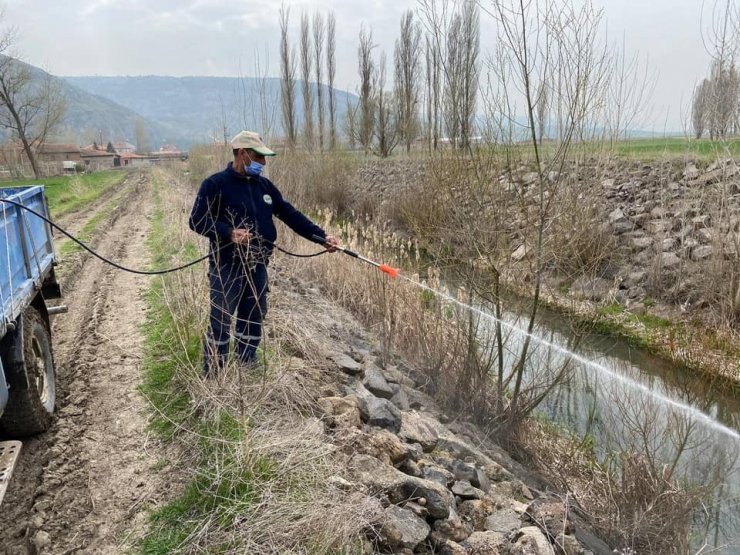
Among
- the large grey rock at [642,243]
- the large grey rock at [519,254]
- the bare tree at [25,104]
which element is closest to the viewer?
the large grey rock at [519,254]

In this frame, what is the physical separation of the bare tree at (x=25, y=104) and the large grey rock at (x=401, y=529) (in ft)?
130

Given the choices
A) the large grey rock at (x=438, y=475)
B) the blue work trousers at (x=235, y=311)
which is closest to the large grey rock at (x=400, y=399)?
the large grey rock at (x=438, y=475)

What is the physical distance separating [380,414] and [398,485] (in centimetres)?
120

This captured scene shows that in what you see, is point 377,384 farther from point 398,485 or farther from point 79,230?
point 79,230

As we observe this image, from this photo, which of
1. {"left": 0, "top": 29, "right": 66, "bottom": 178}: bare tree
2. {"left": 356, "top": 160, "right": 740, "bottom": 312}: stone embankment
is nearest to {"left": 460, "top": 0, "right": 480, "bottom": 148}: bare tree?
{"left": 356, "top": 160, "right": 740, "bottom": 312}: stone embankment

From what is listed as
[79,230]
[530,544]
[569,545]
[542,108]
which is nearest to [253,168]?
[542,108]

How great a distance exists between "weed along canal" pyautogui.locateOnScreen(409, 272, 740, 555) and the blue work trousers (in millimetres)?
2336

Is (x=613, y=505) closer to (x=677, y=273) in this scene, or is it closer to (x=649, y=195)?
(x=677, y=273)

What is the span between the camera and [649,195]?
1184cm

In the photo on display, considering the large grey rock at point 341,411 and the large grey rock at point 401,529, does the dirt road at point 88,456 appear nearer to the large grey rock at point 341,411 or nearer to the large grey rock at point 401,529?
the large grey rock at point 341,411

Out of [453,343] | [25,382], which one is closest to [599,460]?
[453,343]

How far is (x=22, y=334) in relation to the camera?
361cm

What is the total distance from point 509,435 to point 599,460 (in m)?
0.83

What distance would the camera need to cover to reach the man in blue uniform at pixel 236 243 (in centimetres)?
397
